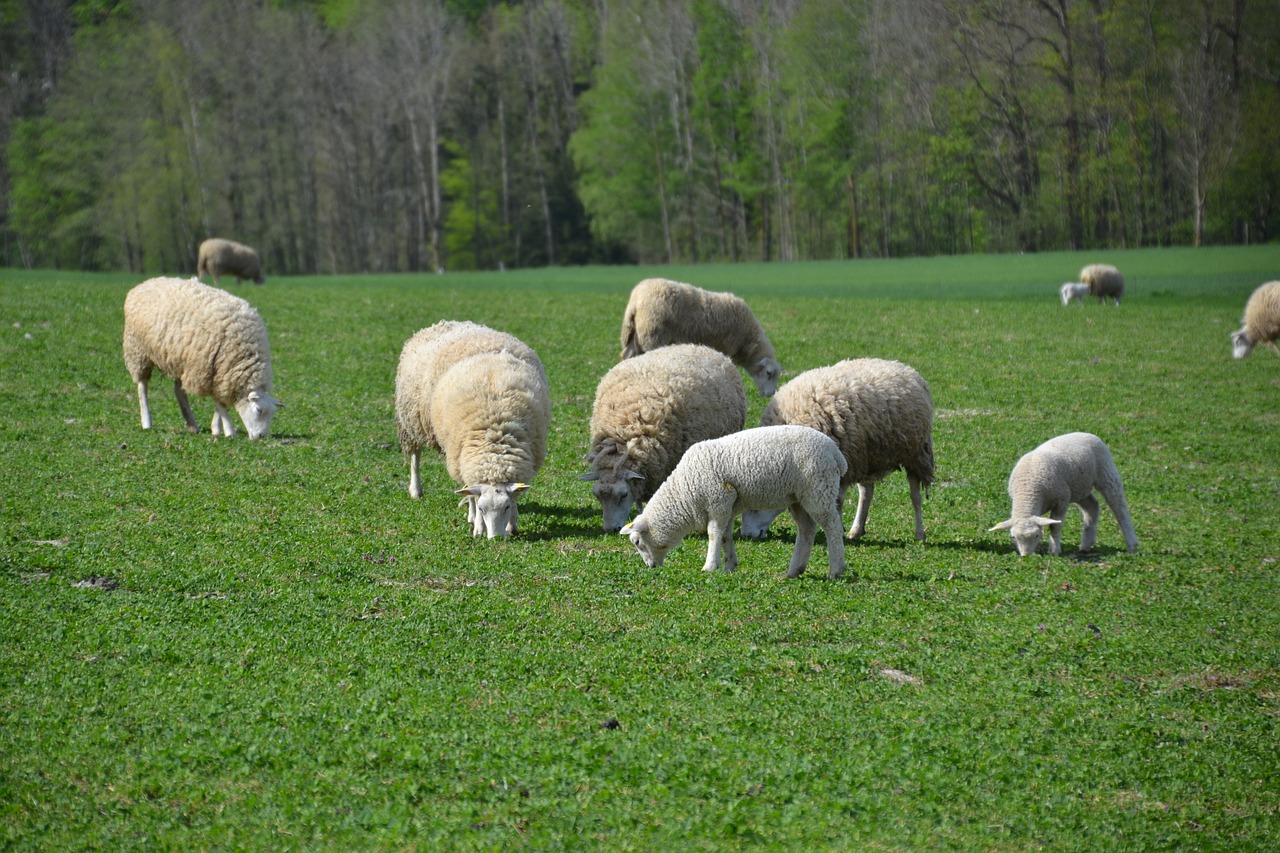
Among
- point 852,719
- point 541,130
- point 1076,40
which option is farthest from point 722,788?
point 541,130

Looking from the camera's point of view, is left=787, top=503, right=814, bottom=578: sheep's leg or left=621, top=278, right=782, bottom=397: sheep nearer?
left=787, top=503, right=814, bottom=578: sheep's leg

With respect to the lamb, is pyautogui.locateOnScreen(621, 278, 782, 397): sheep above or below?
above

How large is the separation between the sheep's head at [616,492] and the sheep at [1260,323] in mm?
18623

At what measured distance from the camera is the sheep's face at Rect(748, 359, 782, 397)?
20781 millimetres

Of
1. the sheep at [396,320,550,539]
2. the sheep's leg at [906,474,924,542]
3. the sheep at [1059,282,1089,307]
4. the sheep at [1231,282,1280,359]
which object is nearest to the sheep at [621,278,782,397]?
the sheep at [396,320,550,539]

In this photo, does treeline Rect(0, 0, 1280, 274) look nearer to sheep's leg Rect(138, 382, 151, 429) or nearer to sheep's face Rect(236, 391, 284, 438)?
sheep's face Rect(236, 391, 284, 438)

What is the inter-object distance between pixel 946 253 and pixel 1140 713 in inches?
1952

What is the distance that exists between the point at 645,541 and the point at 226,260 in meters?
Result: 33.4

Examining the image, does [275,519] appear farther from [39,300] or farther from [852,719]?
[39,300]

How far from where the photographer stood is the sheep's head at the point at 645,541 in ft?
32.2

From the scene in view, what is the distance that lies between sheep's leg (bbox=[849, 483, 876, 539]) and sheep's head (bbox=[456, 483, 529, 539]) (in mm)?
3422

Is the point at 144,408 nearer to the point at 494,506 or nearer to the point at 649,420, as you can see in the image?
the point at 494,506

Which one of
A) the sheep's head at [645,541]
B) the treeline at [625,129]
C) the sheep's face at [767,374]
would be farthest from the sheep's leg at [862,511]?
the treeline at [625,129]

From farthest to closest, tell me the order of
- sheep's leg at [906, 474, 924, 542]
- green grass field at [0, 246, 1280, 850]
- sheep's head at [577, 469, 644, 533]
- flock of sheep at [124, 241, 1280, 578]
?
1. sheep's leg at [906, 474, 924, 542]
2. sheep's head at [577, 469, 644, 533]
3. flock of sheep at [124, 241, 1280, 578]
4. green grass field at [0, 246, 1280, 850]
